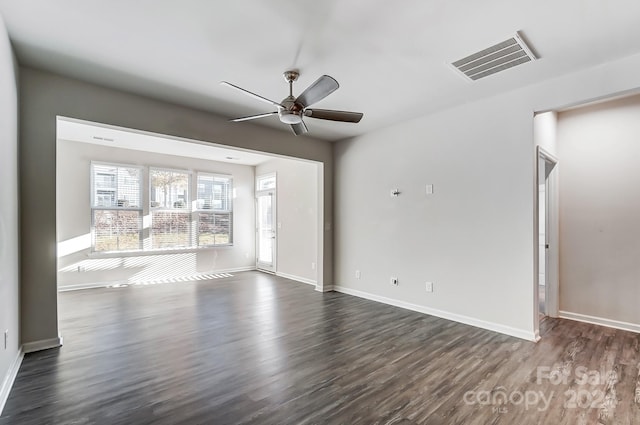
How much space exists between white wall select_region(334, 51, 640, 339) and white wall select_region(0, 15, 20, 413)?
415cm

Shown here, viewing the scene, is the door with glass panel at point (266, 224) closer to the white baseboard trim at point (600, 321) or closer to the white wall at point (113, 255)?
the white wall at point (113, 255)

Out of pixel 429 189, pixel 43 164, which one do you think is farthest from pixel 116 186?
pixel 429 189

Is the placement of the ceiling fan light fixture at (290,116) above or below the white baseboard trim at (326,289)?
above

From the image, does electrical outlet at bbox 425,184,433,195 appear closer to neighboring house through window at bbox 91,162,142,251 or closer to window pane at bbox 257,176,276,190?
window pane at bbox 257,176,276,190

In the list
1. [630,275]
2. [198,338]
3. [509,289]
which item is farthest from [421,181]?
[198,338]

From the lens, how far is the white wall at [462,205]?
11.0ft

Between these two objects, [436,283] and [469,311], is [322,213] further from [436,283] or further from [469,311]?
[469,311]

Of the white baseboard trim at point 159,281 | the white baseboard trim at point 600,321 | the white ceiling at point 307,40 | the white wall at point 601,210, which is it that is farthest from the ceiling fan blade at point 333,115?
the white baseboard trim at point 159,281

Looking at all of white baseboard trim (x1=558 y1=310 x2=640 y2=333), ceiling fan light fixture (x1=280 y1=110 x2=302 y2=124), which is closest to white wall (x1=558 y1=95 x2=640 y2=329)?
white baseboard trim (x1=558 y1=310 x2=640 y2=333)

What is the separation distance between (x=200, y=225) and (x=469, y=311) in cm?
579

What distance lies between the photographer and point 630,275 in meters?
3.63

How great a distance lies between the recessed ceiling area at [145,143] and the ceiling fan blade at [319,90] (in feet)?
6.22

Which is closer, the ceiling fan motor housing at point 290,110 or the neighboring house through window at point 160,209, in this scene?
the ceiling fan motor housing at point 290,110

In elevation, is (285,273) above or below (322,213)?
below
